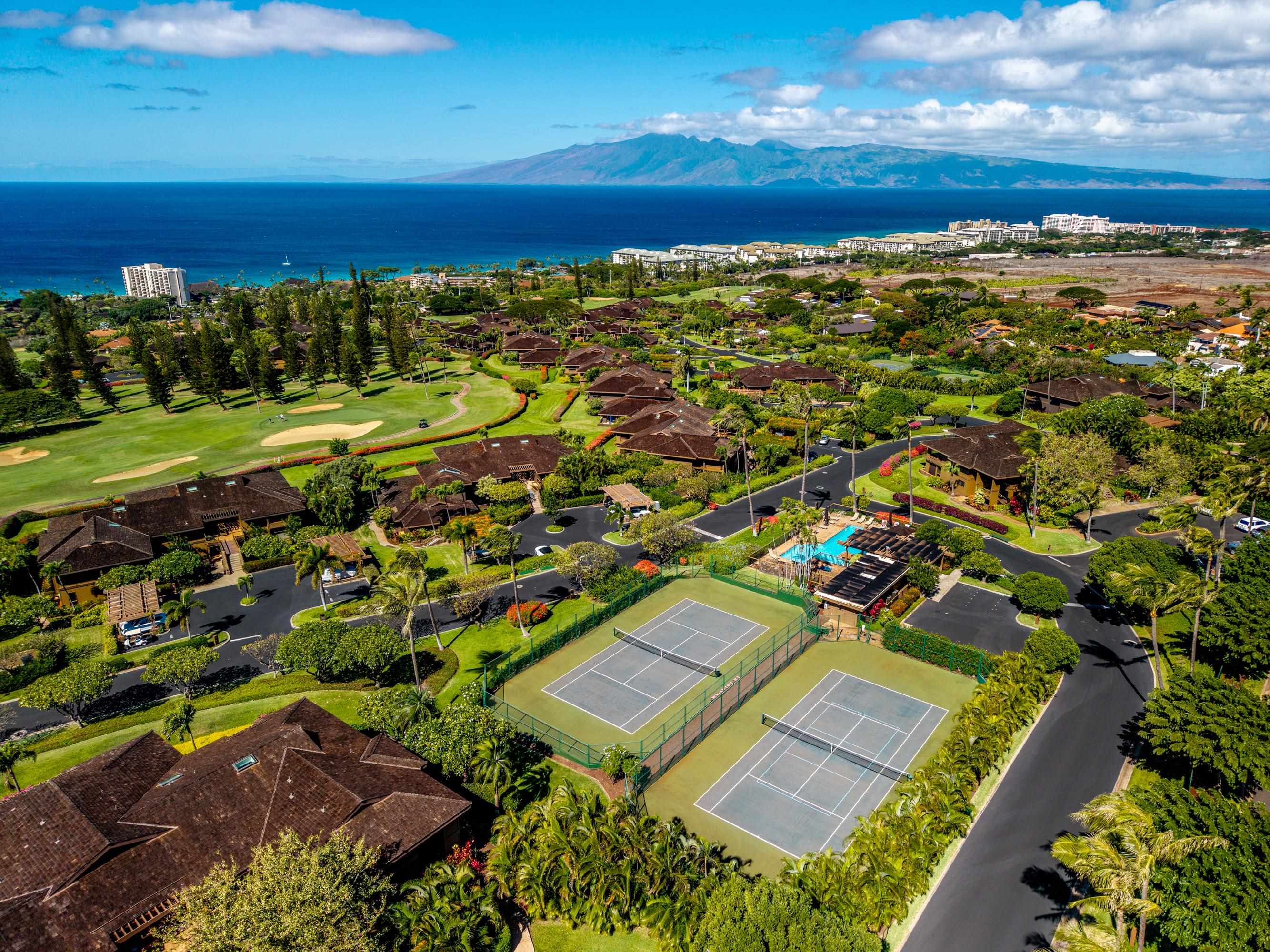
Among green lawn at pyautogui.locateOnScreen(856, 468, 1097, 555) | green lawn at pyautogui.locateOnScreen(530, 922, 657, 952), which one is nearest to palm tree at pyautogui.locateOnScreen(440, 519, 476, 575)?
green lawn at pyautogui.locateOnScreen(530, 922, 657, 952)

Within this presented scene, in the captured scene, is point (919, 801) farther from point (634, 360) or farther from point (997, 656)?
point (634, 360)

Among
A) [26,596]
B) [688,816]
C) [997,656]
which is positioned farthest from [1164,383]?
[26,596]

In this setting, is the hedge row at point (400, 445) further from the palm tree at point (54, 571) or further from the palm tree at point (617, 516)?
the palm tree at point (617, 516)

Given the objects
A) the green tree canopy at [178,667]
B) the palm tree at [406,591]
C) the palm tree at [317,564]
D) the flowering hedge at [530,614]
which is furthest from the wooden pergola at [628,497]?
the green tree canopy at [178,667]

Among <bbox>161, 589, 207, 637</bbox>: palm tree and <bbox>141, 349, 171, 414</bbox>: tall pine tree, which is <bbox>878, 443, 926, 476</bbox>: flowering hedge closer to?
<bbox>161, 589, 207, 637</bbox>: palm tree

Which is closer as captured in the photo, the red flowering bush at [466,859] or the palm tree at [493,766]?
the red flowering bush at [466,859]

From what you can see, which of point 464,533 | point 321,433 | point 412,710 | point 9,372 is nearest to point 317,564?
point 464,533

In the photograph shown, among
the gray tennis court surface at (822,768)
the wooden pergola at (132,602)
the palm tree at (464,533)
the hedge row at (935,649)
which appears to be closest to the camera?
the gray tennis court surface at (822,768)
